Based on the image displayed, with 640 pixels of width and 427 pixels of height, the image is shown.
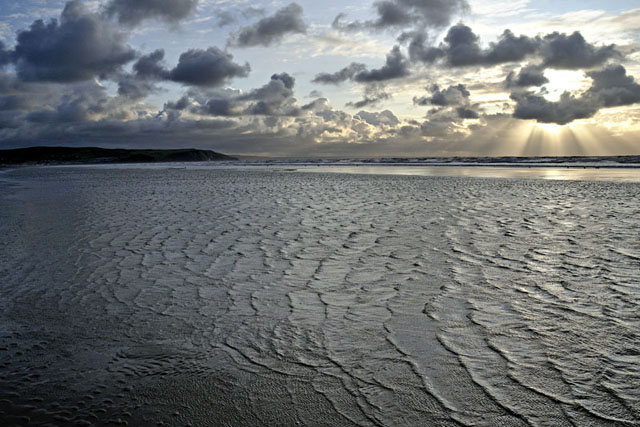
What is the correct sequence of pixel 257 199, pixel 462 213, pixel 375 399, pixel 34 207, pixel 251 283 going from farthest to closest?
pixel 257 199 < pixel 34 207 < pixel 462 213 < pixel 251 283 < pixel 375 399

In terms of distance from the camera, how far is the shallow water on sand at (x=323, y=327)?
11.2 ft

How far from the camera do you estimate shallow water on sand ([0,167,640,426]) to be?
134 inches

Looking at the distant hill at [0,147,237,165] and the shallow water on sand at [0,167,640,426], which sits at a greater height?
the distant hill at [0,147,237,165]

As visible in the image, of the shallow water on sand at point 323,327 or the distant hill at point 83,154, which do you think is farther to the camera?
the distant hill at point 83,154

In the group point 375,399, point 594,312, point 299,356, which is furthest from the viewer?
point 594,312

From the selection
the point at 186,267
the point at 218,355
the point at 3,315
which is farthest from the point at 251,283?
the point at 3,315

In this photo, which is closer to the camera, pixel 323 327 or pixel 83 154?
pixel 323 327

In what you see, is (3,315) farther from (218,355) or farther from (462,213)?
(462,213)

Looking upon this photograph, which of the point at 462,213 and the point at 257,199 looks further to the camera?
the point at 257,199

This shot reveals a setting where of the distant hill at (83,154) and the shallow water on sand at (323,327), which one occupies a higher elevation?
the distant hill at (83,154)

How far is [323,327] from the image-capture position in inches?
196

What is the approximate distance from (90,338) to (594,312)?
5.64 meters

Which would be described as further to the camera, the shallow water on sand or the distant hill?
the distant hill

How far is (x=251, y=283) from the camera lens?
6.79 metres
